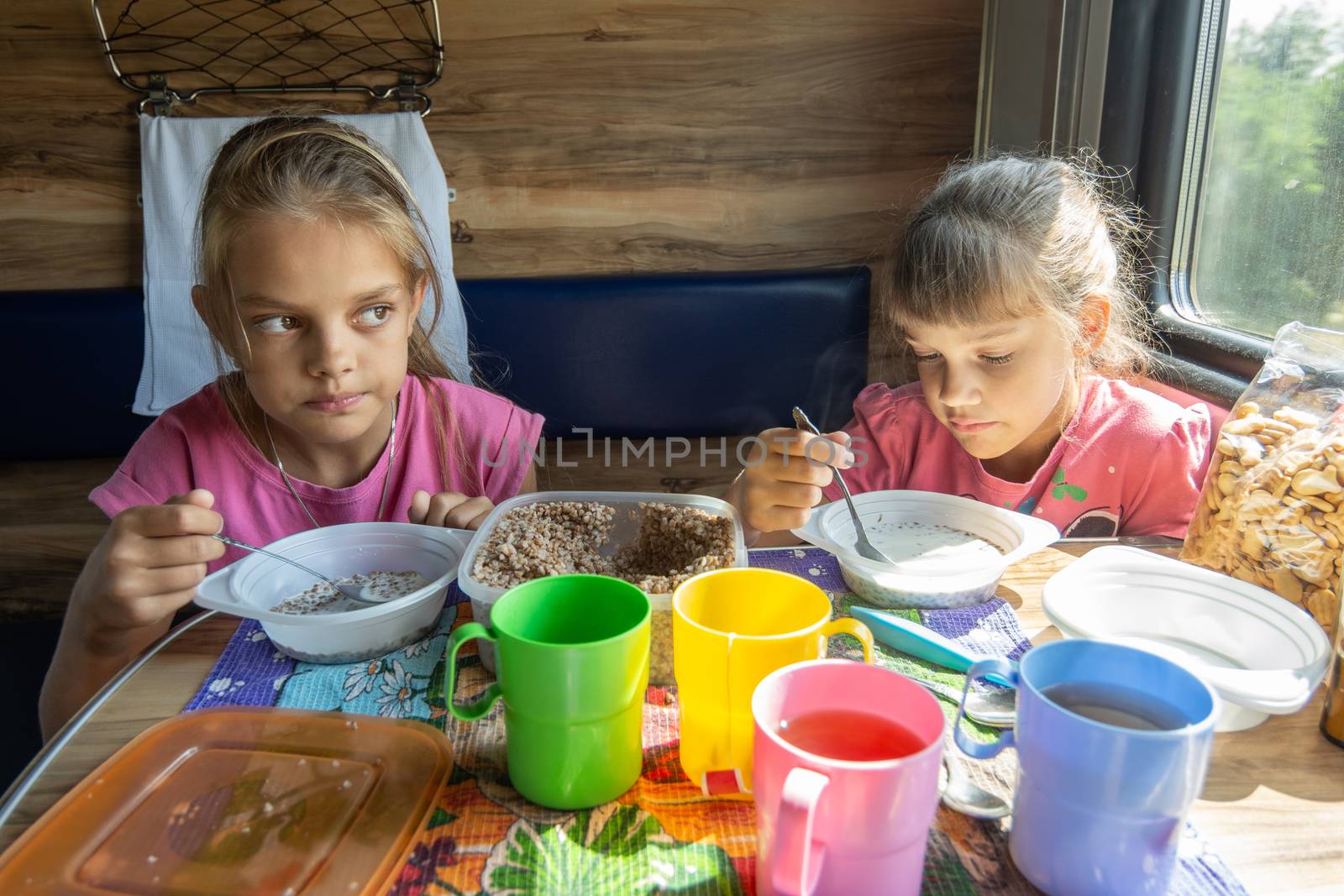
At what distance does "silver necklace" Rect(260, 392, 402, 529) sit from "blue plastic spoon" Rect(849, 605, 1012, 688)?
0.80 meters

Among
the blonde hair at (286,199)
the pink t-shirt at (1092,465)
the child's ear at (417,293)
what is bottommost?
the pink t-shirt at (1092,465)

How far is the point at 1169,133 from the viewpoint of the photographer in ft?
5.56

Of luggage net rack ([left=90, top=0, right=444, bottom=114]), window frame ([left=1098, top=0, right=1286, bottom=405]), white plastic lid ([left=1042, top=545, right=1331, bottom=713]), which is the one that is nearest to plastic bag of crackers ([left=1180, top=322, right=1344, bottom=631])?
white plastic lid ([left=1042, top=545, right=1331, bottom=713])

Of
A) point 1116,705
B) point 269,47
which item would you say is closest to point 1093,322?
point 1116,705

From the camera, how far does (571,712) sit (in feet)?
1.95

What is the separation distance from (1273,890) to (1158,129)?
1.58m

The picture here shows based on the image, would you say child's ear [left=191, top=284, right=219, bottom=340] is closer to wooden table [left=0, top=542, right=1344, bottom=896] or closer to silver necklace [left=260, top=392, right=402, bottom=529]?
silver necklace [left=260, top=392, right=402, bottom=529]

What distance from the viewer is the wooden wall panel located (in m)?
1.99

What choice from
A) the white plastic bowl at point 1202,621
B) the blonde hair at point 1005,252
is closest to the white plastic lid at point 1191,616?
the white plastic bowl at point 1202,621

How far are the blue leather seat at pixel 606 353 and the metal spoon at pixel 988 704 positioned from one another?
1400 millimetres

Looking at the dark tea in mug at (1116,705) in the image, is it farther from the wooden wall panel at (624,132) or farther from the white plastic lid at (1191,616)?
the wooden wall panel at (624,132)

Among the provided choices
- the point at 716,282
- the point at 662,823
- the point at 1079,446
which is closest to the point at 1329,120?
the point at 1079,446

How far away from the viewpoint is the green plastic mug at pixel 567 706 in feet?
1.93

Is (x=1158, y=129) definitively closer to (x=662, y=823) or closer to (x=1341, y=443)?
(x=1341, y=443)
